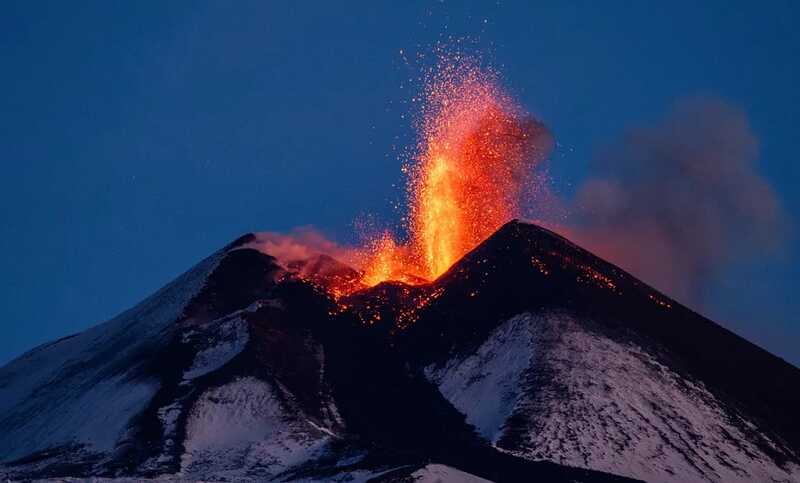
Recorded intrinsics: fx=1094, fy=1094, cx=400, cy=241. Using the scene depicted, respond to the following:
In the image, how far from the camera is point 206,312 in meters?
120

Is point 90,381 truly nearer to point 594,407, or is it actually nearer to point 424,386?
point 424,386

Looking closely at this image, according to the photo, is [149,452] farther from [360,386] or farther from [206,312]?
[206,312]

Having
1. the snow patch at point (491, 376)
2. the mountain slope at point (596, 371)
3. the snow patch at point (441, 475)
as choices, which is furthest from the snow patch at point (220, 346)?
the snow patch at point (441, 475)

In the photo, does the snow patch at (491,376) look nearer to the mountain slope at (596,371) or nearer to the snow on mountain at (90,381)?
the mountain slope at (596,371)

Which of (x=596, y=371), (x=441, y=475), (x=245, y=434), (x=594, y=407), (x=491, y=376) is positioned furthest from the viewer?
(x=491, y=376)

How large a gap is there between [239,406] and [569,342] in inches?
1198

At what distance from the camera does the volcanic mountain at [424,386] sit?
3216 inches

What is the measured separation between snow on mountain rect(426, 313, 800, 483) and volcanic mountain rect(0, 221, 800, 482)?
0.20 metres

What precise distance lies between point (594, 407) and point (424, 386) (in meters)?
16.5

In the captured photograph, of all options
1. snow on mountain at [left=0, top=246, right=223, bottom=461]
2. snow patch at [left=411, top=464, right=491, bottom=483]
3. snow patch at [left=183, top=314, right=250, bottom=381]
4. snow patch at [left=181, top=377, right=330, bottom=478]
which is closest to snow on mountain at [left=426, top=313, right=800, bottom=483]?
snow patch at [left=411, top=464, right=491, bottom=483]

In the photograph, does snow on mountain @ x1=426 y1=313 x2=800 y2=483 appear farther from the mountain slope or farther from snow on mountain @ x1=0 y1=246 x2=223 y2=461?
snow on mountain @ x1=0 y1=246 x2=223 y2=461

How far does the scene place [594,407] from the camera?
89.2m

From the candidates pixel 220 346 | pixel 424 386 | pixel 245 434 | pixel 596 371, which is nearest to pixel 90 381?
pixel 220 346

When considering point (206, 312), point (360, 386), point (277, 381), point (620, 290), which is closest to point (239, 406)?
point (277, 381)
